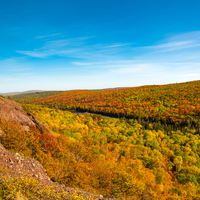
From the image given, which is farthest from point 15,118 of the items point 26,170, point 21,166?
point 26,170

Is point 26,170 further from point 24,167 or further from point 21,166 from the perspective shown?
point 21,166

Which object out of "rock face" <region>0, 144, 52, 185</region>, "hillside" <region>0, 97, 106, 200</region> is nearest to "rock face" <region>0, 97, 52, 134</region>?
"hillside" <region>0, 97, 106, 200</region>

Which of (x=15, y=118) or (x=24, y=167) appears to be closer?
(x=24, y=167)

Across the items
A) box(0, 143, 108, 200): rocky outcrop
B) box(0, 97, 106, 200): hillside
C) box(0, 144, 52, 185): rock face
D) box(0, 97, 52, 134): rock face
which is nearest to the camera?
box(0, 97, 106, 200): hillside

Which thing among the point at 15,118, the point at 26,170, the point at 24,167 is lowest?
the point at 26,170

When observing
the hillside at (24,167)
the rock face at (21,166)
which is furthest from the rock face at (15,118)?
the rock face at (21,166)

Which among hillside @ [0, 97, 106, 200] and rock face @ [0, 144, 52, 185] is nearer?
hillside @ [0, 97, 106, 200]

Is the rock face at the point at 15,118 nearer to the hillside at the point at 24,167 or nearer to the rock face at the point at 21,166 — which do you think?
the hillside at the point at 24,167

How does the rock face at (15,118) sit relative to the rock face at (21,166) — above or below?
above

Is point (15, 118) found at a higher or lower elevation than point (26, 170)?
higher

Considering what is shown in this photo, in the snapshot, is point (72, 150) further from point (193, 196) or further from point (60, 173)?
point (193, 196)

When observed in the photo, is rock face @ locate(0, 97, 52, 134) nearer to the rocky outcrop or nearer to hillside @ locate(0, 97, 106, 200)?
hillside @ locate(0, 97, 106, 200)

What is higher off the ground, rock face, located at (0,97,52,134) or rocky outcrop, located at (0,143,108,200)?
rock face, located at (0,97,52,134)

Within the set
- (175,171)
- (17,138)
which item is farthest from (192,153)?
(17,138)
